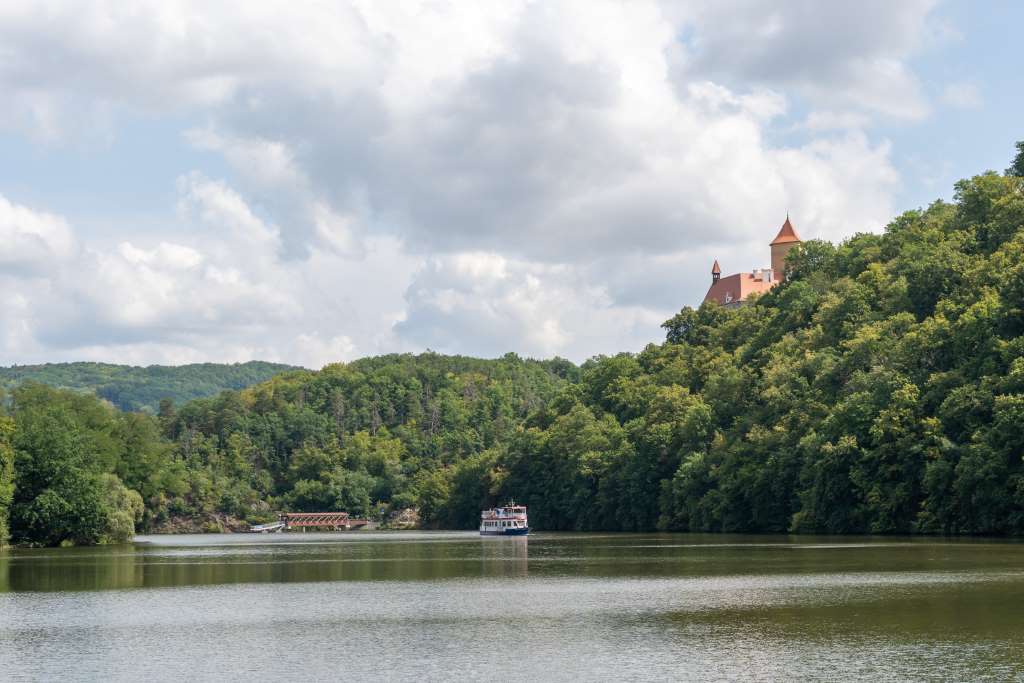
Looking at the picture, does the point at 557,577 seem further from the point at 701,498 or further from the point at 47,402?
the point at 47,402

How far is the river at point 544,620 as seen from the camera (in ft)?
111

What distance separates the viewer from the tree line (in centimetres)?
9462

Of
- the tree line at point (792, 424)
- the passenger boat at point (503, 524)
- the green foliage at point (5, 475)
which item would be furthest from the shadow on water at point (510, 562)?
the passenger boat at point (503, 524)

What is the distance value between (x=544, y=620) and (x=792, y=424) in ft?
268

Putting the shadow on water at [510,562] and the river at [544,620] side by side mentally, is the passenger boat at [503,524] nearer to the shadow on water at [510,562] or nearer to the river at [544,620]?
the shadow on water at [510,562]

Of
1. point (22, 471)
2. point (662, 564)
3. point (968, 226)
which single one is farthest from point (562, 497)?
point (662, 564)

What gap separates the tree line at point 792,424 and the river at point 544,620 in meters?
18.4

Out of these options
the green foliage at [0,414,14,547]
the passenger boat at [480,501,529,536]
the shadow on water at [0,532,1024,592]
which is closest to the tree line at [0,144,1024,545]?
the green foliage at [0,414,14,547]

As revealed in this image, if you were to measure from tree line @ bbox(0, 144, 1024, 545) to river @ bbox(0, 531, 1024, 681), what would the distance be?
1841 centimetres

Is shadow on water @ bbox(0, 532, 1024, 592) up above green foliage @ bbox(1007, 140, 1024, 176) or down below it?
below

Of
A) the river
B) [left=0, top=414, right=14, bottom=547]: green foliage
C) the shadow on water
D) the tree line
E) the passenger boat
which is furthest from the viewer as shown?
the passenger boat

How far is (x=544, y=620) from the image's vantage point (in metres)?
44.8

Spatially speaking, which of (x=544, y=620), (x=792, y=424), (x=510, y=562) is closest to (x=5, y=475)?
(x=510, y=562)

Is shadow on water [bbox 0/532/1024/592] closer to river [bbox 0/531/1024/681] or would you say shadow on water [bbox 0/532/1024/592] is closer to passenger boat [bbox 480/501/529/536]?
river [bbox 0/531/1024/681]
